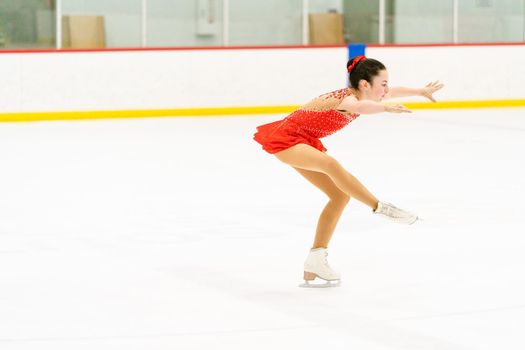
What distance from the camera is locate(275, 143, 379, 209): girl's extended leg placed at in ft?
16.4

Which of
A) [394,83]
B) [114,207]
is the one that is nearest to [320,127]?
[114,207]

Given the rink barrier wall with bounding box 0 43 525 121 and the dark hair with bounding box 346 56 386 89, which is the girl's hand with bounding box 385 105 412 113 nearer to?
the dark hair with bounding box 346 56 386 89

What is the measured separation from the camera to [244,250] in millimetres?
6207

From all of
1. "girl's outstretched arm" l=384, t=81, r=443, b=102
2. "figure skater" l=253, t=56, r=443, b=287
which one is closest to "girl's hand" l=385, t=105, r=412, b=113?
"figure skater" l=253, t=56, r=443, b=287

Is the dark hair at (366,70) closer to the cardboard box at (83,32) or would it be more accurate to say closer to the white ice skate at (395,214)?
the white ice skate at (395,214)

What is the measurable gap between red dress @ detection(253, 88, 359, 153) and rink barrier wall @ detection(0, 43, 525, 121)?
29.8 feet

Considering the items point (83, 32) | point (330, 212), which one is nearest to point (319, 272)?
point (330, 212)

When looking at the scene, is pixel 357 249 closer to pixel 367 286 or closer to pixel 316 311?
pixel 367 286

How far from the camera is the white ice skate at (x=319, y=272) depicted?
17.3 feet

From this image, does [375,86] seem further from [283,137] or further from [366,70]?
[283,137]

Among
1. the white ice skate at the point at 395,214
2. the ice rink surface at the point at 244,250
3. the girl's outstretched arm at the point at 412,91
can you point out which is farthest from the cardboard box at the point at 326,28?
the white ice skate at the point at 395,214

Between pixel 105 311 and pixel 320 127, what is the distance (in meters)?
1.31

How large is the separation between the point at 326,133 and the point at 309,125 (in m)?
0.10

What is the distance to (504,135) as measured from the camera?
12508 millimetres
